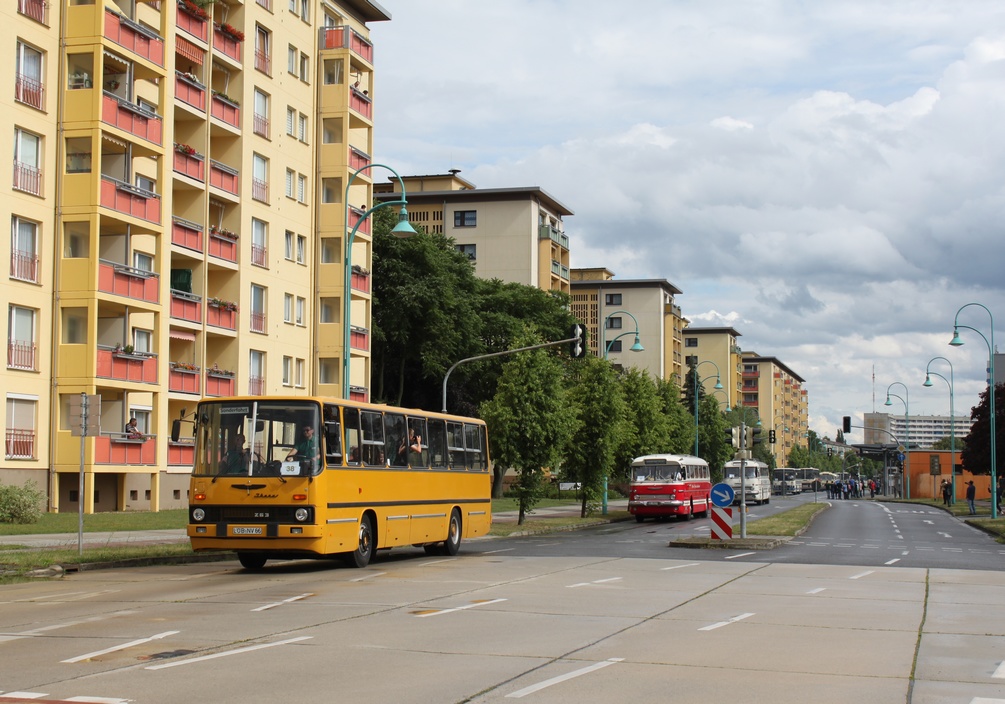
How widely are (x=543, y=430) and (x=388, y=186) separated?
63.1 m

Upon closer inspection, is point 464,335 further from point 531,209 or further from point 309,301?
point 531,209

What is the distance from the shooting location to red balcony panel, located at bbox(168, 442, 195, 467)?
4588cm

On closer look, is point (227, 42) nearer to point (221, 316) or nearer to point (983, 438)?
point (221, 316)

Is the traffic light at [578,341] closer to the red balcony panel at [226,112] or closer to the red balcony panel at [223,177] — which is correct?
the red balcony panel at [223,177]

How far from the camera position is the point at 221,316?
50.4m

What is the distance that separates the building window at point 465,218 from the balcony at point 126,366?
6011cm

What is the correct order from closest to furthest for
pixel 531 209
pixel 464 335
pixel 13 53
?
pixel 13 53 → pixel 464 335 → pixel 531 209

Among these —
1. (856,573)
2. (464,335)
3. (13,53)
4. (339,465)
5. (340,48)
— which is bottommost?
(856,573)

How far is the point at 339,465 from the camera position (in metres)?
21.5

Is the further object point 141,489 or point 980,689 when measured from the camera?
point 141,489

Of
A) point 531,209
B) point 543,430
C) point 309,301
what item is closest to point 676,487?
point 543,430

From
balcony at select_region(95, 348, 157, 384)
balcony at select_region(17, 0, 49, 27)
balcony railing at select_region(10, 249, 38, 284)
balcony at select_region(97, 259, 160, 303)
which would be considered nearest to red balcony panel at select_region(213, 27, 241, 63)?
balcony at select_region(17, 0, 49, 27)

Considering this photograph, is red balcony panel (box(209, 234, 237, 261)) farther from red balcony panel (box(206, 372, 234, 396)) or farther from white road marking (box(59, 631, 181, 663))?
white road marking (box(59, 631, 181, 663))

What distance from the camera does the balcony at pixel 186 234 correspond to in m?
46.9
